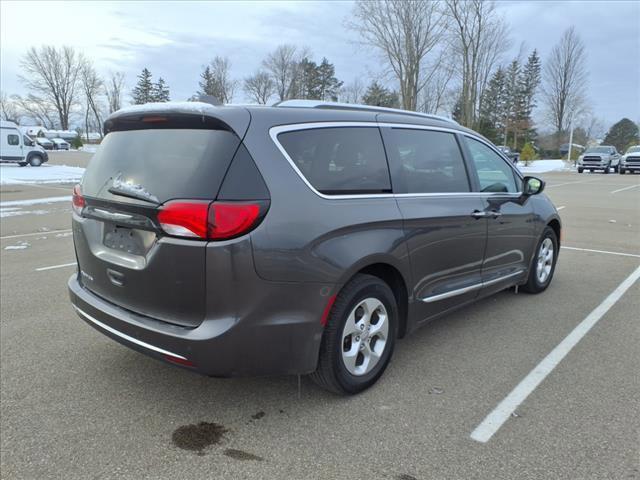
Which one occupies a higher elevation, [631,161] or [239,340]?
[631,161]

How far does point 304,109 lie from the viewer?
2984 millimetres

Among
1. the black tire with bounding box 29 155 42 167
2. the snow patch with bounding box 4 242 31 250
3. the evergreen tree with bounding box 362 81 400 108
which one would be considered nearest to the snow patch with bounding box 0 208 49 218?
the snow patch with bounding box 4 242 31 250

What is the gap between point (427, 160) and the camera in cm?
370

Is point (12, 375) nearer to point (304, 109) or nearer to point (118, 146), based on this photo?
point (118, 146)

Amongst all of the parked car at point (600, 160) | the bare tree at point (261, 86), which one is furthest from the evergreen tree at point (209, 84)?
the parked car at point (600, 160)

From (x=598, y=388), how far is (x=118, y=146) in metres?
3.47

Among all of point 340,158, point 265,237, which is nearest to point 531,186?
point 340,158

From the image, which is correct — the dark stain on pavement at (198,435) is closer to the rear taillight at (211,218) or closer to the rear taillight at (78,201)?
the rear taillight at (211,218)

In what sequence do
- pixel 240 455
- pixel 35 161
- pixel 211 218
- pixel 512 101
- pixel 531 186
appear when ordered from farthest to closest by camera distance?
pixel 512 101 < pixel 35 161 < pixel 531 186 < pixel 240 455 < pixel 211 218

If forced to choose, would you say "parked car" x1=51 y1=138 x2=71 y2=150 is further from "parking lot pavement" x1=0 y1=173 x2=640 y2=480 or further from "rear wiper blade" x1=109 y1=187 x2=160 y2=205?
"rear wiper blade" x1=109 y1=187 x2=160 y2=205

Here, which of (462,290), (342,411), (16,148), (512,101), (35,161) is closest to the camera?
(342,411)

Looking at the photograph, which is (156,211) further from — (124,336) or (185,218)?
(124,336)

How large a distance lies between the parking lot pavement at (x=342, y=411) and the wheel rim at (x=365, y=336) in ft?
0.71

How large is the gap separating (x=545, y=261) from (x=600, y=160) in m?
34.1
